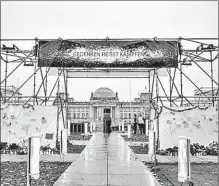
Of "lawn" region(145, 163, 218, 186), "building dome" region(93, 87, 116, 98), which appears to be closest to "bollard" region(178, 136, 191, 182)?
"lawn" region(145, 163, 218, 186)

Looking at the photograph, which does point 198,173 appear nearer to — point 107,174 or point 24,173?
point 107,174

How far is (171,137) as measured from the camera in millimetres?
13445

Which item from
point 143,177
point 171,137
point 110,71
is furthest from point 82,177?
point 110,71

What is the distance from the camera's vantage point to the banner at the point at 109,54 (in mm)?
11312

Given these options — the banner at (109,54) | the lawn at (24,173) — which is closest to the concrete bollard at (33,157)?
the lawn at (24,173)

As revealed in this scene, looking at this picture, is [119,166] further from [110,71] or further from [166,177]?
[110,71]

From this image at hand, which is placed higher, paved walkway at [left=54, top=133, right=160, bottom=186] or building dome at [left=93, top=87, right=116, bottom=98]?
building dome at [left=93, top=87, right=116, bottom=98]

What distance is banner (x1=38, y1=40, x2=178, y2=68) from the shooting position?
1131cm

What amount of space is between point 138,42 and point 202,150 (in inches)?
212

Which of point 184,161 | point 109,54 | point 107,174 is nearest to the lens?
point 184,161

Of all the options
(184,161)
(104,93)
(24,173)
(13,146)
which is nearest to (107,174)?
(24,173)

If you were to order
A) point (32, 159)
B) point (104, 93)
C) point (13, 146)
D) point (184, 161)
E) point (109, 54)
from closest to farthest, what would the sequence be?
1. point (32, 159)
2. point (184, 161)
3. point (109, 54)
4. point (13, 146)
5. point (104, 93)

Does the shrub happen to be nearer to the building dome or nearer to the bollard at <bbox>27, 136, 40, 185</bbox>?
the bollard at <bbox>27, 136, 40, 185</bbox>

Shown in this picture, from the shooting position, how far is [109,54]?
11.3m
